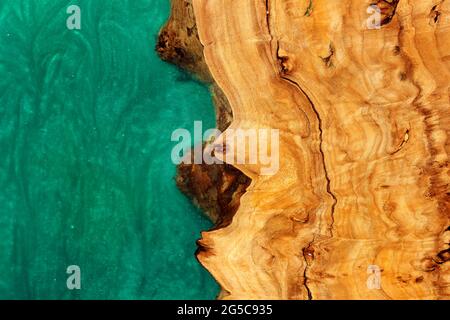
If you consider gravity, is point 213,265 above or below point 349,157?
below

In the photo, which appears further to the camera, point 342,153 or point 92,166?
point 92,166

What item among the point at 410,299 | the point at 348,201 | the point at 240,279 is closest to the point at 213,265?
Result: the point at 240,279

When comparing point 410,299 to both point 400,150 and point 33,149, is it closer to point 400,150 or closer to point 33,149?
point 400,150

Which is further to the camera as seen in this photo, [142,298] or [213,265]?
[142,298]

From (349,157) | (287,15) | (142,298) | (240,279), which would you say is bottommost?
(142,298)

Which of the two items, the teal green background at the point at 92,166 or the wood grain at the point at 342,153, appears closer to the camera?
the wood grain at the point at 342,153

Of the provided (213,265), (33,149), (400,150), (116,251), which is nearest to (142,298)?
(116,251)

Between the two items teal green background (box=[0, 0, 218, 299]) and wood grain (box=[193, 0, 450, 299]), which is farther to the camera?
teal green background (box=[0, 0, 218, 299])
